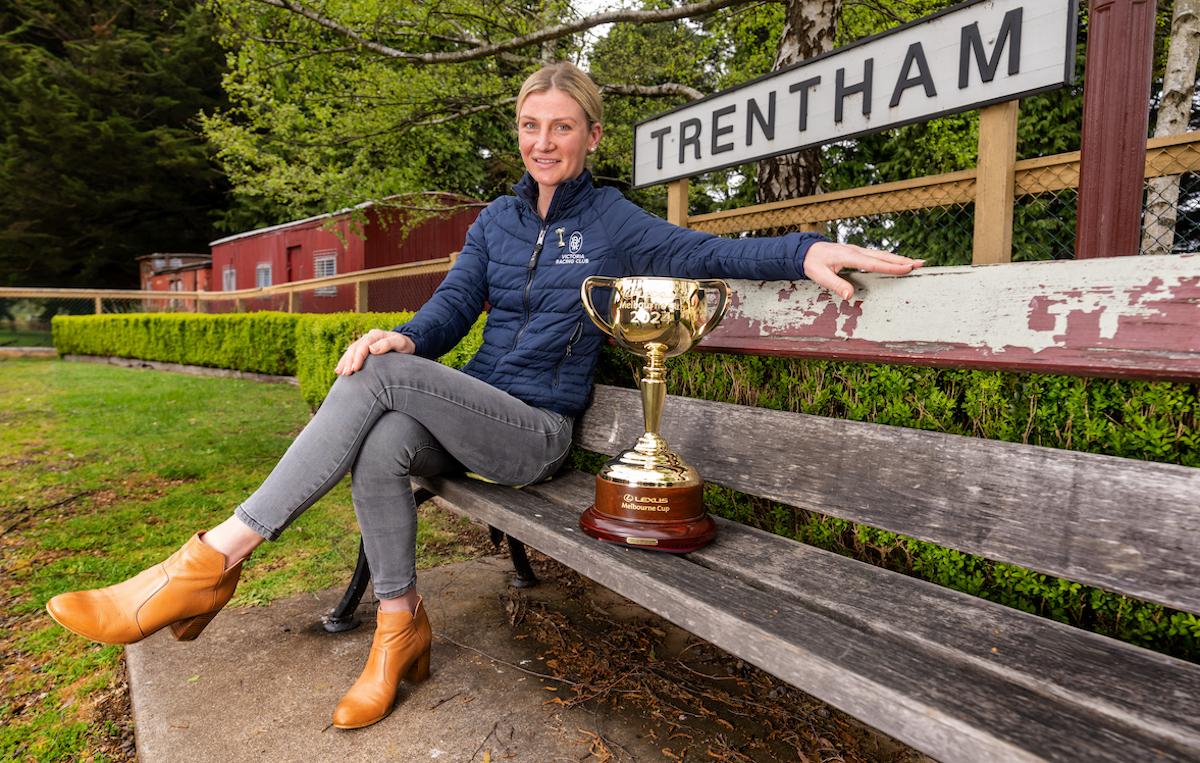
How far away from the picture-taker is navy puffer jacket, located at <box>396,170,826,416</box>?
7.22 feet

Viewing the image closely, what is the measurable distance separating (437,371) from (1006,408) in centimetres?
142

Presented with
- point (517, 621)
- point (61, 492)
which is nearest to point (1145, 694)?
point (517, 621)

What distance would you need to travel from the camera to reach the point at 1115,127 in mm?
1549

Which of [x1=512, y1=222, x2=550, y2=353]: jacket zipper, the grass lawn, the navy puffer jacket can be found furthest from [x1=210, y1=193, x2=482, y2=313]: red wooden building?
[x1=512, y1=222, x2=550, y2=353]: jacket zipper

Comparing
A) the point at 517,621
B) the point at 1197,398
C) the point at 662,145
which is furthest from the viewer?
the point at 662,145

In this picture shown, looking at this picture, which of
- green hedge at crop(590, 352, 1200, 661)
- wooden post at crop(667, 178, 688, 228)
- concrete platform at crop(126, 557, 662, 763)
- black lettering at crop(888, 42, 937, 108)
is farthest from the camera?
wooden post at crop(667, 178, 688, 228)

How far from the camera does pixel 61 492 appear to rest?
4086 millimetres

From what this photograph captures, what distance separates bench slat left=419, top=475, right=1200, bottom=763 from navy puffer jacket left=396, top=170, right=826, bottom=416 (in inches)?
30.5

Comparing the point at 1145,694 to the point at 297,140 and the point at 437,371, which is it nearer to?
the point at 437,371

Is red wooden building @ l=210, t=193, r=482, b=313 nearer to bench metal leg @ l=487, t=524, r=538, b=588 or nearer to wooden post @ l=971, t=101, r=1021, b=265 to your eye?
bench metal leg @ l=487, t=524, r=538, b=588

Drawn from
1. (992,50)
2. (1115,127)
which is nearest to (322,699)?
(1115,127)

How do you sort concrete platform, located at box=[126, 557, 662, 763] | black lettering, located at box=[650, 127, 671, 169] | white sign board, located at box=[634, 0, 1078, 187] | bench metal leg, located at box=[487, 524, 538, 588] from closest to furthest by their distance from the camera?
concrete platform, located at box=[126, 557, 662, 763] → white sign board, located at box=[634, 0, 1078, 187] → bench metal leg, located at box=[487, 524, 538, 588] → black lettering, located at box=[650, 127, 671, 169]

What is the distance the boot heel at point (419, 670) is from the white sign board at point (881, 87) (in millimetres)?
2509

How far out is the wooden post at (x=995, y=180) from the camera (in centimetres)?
240
